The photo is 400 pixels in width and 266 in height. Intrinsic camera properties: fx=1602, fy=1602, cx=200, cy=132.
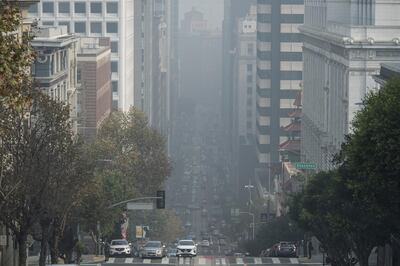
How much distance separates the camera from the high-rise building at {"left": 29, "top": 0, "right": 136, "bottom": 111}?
7101 inches

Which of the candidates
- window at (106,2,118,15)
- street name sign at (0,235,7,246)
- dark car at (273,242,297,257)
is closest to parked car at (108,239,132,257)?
dark car at (273,242,297,257)

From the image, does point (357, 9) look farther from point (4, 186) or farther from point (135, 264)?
point (4, 186)

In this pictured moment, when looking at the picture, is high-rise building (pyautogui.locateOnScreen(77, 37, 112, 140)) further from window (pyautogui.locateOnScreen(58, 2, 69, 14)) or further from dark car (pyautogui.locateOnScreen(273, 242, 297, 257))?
dark car (pyautogui.locateOnScreen(273, 242, 297, 257))

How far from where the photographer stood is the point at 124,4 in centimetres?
18362

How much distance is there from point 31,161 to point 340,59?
73.3 m

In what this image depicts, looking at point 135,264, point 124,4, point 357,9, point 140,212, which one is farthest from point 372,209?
point 124,4

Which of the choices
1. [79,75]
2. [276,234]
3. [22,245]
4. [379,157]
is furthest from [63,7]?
[379,157]

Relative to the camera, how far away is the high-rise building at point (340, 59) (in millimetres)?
122812

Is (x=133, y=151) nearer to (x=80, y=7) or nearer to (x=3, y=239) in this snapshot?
(x=80, y=7)

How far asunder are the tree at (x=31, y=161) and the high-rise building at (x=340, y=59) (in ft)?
137

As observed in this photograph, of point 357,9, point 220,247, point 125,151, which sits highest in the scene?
point 357,9

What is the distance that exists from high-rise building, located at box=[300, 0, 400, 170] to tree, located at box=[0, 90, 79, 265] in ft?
137

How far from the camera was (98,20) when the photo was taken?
181125 mm

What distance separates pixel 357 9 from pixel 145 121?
20.9 meters
